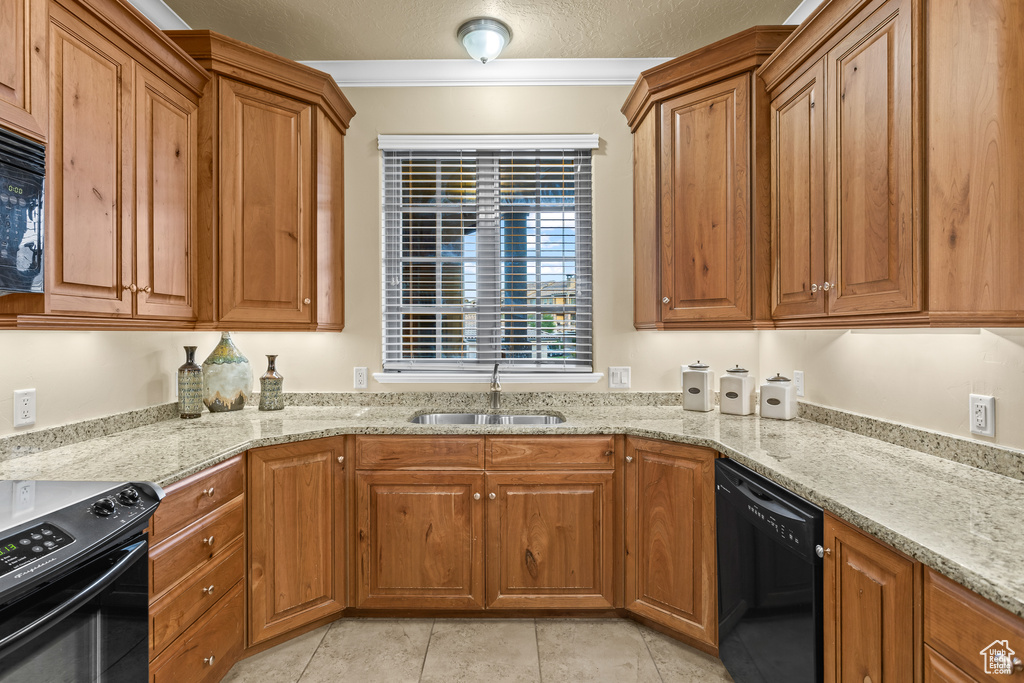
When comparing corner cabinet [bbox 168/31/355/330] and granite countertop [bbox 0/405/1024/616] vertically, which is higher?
corner cabinet [bbox 168/31/355/330]

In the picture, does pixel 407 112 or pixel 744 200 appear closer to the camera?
pixel 744 200

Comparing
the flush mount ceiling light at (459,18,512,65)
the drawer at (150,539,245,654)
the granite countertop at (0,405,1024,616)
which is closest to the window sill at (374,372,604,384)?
the granite countertop at (0,405,1024,616)

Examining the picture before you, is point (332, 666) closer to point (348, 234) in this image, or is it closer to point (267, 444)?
point (267, 444)

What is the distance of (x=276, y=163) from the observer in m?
2.22

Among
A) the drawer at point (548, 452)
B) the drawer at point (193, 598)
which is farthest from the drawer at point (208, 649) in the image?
the drawer at point (548, 452)

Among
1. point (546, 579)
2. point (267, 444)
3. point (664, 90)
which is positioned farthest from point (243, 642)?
point (664, 90)

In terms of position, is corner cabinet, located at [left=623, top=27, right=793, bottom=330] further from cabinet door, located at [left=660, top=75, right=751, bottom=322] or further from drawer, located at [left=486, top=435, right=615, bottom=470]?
drawer, located at [left=486, top=435, right=615, bottom=470]

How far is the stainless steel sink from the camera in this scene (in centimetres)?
249

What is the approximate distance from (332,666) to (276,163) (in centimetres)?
211

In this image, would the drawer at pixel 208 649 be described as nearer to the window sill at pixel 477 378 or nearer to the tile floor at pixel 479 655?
the tile floor at pixel 479 655

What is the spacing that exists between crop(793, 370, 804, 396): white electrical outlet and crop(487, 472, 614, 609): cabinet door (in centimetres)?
104

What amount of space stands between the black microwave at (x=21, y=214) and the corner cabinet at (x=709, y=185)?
221 cm

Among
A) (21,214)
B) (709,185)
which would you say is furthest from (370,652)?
(709,185)

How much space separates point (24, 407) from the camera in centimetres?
165
